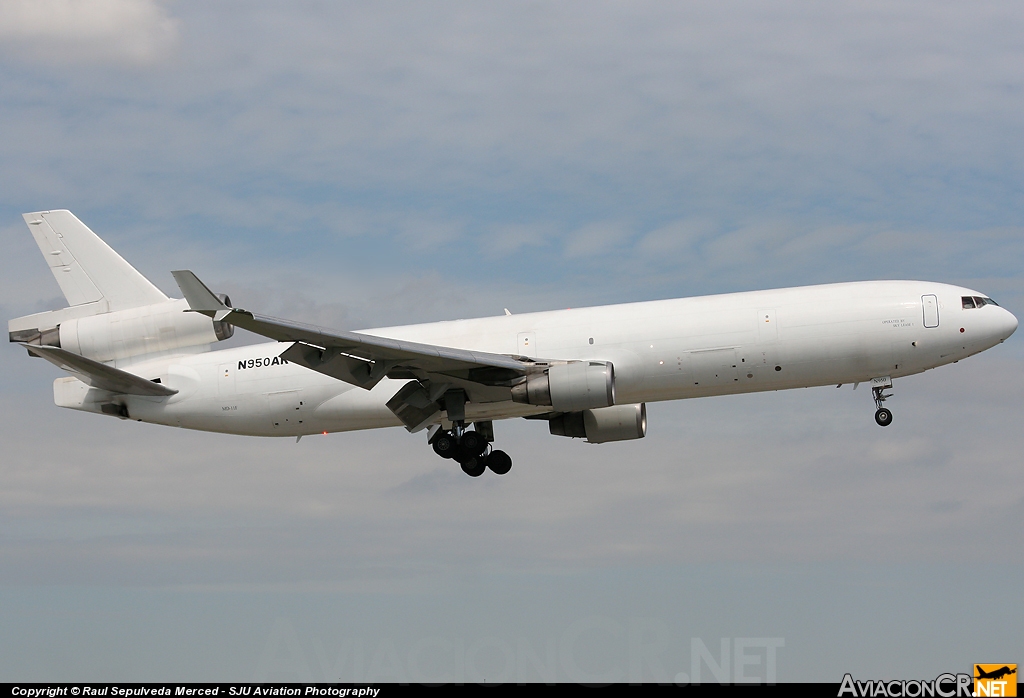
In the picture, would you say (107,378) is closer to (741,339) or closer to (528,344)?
(528,344)

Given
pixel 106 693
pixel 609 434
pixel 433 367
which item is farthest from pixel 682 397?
pixel 106 693

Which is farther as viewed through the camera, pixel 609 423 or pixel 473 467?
pixel 609 423

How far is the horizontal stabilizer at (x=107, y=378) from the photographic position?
35656mm

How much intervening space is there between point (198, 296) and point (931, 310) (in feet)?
73.7

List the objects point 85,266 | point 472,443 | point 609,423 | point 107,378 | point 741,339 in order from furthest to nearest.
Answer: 1. point 85,266
2. point 609,423
3. point 472,443
4. point 107,378
5. point 741,339

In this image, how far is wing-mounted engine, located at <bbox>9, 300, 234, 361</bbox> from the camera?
127 ft

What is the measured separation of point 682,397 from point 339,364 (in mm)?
11368

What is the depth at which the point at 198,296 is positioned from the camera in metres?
27.6

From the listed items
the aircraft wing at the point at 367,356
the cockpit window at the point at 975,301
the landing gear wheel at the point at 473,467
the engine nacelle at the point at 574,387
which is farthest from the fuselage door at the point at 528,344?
the cockpit window at the point at 975,301

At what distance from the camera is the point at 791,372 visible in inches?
1342

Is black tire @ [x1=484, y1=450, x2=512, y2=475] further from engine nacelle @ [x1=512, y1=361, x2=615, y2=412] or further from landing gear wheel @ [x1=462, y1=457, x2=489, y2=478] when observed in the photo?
engine nacelle @ [x1=512, y1=361, x2=615, y2=412]

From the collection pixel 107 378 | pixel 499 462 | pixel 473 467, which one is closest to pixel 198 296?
pixel 107 378

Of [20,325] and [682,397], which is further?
[20,325]

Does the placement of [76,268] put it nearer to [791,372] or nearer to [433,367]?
[433,367]
